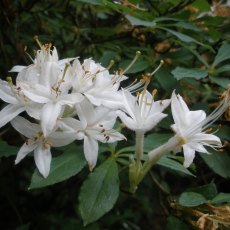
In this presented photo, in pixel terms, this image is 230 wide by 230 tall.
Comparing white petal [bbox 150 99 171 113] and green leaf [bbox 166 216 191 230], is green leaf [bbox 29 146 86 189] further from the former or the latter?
green leaf [bbox 166 216 191 230]

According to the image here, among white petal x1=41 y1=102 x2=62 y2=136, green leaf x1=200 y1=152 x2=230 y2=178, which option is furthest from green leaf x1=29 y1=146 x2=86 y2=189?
green leaf x1=200 y1=152 x2=230 y2=178

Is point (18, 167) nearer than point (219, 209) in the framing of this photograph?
No

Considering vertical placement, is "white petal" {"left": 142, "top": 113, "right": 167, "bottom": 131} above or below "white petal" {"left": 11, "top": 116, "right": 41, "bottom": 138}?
above

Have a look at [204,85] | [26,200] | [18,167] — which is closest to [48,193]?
[26,200]

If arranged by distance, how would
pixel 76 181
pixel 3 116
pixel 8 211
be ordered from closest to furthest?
pixel 3 116
pixel 76 181
pixel 8 211

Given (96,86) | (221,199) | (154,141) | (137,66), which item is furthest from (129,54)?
(221,199)

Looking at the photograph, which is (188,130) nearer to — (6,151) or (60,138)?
(60,138)

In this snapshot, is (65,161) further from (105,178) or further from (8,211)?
(8,211)
